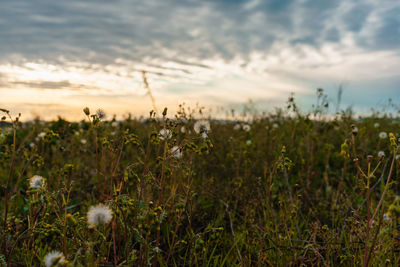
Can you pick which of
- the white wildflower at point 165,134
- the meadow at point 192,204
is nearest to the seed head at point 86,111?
the meadow at point 192,204

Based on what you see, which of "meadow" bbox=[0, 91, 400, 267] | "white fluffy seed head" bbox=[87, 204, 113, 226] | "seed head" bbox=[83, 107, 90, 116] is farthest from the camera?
"seed head" bbox=[83, 107, 90, 116]

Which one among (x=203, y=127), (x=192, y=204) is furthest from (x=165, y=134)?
(x=192, y=204)

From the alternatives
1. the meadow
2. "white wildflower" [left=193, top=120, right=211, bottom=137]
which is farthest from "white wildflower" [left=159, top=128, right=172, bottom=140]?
"white wildflower" [left=193, top=120, right=211, bottom=137]

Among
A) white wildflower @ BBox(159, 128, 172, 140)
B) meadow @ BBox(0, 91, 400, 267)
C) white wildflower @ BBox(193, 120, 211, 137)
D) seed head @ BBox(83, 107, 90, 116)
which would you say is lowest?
meadow @ BBox(0, 91, 400, 267)

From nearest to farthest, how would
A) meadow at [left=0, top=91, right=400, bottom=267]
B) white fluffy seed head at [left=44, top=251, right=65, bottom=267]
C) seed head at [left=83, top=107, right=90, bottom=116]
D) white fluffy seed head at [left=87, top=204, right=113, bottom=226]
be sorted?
1. white fluffy seed head at [left=44, top=251, right=65, bottom=267]
2. white fluffy seed head at [left=87, top=204, right=113, bottom=226]
3. meadow at [left=0, top=91, right=400, bottom=267]
4. seed head at [left=83, top=107, right=90, bottom=116]

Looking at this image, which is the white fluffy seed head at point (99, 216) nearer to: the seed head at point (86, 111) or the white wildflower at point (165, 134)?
the white wildflower at point (165, 134)

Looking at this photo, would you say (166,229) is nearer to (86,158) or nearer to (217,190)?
(217,190)

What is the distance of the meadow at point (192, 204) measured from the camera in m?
1.78

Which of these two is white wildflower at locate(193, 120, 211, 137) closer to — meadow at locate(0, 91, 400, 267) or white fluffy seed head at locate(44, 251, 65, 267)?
meadow at locate(0, 91, 400, 267)

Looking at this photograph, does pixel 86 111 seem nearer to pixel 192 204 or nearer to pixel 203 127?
pixel 203 127

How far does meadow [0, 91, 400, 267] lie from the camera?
1.78 metres

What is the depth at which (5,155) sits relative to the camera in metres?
2.46

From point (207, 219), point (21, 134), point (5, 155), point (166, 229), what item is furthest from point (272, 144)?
point (21, 134)

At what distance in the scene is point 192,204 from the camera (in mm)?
2971
